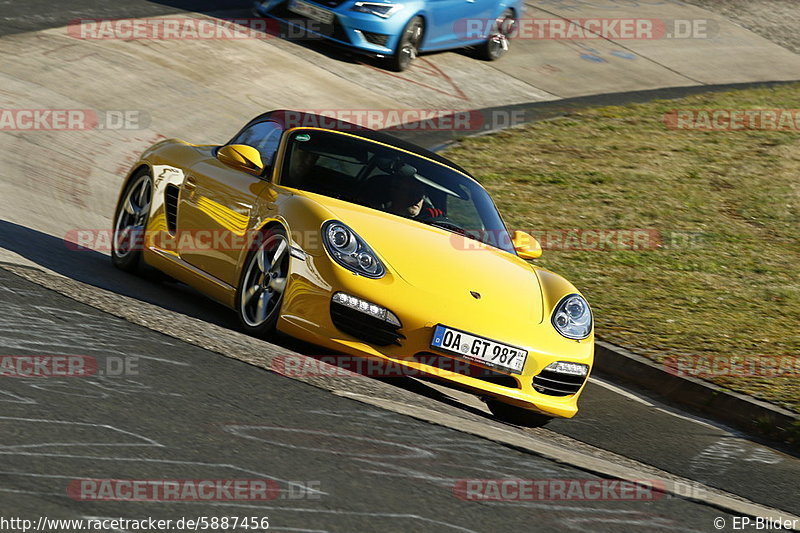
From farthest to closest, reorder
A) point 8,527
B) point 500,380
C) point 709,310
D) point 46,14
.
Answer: point 46,14
point 709,310
point 500,380
point 8,527

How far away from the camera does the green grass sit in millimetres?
9188

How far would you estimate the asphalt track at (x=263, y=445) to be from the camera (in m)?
4.05

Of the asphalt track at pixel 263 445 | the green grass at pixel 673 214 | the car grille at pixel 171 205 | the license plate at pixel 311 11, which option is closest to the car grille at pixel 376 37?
the license plate at pixel 311 11

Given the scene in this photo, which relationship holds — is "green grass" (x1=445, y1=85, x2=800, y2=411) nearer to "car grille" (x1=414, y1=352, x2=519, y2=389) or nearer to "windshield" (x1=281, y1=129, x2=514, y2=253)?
"windshield" (x1=281, y1=129, x2=514, y2=253)

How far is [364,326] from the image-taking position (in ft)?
20.4

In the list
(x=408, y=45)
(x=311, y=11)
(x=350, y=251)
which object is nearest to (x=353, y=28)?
(x=311, y=11)

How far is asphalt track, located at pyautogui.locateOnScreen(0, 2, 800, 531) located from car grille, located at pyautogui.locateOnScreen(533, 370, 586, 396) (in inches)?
10.1

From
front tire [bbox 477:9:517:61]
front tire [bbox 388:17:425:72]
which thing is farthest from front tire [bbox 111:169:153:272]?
front tire [bbox 477:9:517:61]

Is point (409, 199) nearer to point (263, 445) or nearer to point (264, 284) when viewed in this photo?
point (264, 284)

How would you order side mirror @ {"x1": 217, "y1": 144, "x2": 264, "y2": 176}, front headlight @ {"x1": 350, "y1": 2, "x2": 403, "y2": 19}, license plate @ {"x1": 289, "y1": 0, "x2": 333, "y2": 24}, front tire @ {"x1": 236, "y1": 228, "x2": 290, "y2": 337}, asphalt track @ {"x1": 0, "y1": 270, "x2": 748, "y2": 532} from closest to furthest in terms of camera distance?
asphalt track @ {"x1": 0, "y1": 270, "x2": 748, "y2": 532} < front tire @ {"x1": 236, "y1": 228, "x2": 290, "y2": 337} < side mirror @ {"x1": 217, "y1": 144, "x2": 264, "y2": 176} < front headlight @ {"x1": 350, "y1": 2, "x2": 403, "y2": 19} < license plate @ {"x1": 289, "y1": 0, "x2": 333, "y2": 24}

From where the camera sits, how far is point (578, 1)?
24188 millimetres

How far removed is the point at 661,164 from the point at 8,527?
12.4 m

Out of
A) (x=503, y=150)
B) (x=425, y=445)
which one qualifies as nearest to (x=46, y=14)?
(x=503, y=150)

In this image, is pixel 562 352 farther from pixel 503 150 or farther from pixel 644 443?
pixel 503 150
